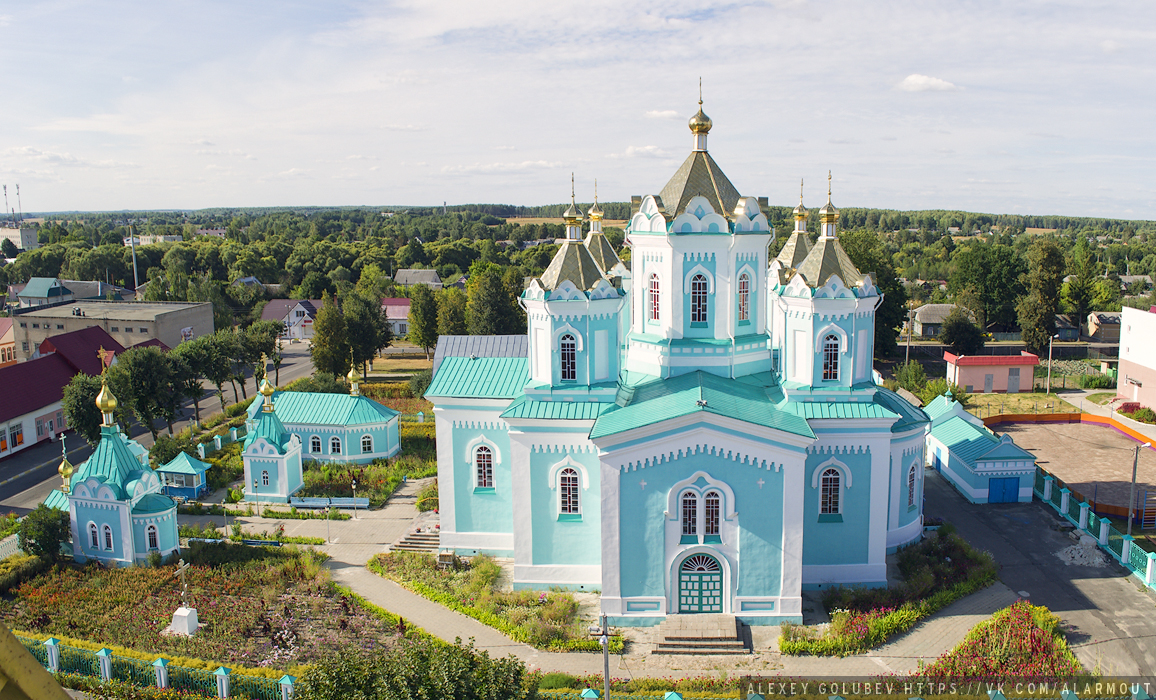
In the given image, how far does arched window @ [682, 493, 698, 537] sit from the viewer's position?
1884cm

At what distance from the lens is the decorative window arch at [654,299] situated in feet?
71.2

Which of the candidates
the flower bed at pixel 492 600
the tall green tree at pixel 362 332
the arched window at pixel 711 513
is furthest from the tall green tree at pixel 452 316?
the arched window at pixel 711 513

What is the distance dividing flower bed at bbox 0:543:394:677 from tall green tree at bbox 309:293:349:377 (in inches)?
809

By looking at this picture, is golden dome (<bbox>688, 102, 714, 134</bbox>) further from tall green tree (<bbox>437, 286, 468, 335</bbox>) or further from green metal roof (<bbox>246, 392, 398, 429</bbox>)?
tall green tree (<bbox>437, 286, 468, 335</bbox>)

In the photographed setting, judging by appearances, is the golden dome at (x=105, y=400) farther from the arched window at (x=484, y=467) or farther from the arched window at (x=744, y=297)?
the arched window at (x=744, y=297)

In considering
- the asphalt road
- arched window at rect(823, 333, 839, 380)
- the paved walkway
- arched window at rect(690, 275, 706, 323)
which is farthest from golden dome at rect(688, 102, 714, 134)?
the asphalt road

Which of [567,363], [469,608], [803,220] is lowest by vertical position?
[469,608]

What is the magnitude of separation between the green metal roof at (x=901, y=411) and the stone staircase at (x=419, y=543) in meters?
13.5

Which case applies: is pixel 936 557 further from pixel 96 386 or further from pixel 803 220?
pixel 96 386

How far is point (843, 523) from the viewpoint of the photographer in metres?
20.5

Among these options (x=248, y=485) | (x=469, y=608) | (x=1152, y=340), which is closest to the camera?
(x=469, y=608)

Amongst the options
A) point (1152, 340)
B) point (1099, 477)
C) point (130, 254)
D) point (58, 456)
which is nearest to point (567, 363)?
point (1099, 477)

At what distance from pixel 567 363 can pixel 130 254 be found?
84624mm

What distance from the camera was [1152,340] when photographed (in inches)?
1551
